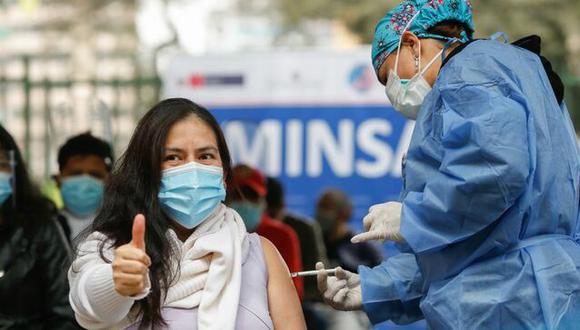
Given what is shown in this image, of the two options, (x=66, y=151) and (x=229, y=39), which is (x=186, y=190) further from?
(x=229, y=39)

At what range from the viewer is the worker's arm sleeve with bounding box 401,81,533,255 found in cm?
388

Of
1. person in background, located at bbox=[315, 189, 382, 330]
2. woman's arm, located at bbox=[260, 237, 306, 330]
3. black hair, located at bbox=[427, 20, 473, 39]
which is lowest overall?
person in background, located at bbox=[315, 189, 382, 330]

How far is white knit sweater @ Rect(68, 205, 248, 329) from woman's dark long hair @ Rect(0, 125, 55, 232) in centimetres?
141

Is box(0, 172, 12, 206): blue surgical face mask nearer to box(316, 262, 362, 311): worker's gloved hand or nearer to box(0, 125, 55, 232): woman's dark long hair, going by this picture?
box(0, 125, 55, 232): woman's dark long hair

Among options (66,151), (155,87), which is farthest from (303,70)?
(66,151)

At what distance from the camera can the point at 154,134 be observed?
414cm

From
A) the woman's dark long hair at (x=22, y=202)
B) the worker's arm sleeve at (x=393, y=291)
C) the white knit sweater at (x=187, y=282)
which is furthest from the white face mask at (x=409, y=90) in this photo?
the woman's dark long hair at (x=22, y=202)

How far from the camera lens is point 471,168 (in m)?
3.92

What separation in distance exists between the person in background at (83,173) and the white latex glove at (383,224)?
260 centimetres

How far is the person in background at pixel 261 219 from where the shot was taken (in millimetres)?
7809

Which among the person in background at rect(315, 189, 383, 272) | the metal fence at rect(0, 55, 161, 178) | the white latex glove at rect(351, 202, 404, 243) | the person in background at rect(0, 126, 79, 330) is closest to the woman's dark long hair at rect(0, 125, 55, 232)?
the person in background at rect(0, 126, 79, 330)

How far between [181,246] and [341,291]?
71cm

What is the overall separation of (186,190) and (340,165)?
5.92m

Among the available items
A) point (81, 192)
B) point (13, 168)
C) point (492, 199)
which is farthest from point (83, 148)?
point (492, 199)
